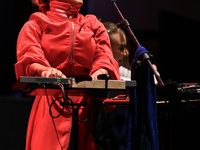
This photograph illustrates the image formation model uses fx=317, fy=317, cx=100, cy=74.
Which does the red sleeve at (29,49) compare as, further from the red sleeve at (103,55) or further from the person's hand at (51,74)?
the red sleeve at (103,55)

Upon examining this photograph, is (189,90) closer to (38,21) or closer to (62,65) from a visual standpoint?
(62,65)

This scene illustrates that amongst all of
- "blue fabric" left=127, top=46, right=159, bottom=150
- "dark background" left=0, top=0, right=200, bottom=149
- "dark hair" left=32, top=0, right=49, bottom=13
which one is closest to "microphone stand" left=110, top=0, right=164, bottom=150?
"blue fabric" left=127, top=46, right=159, bottom=150

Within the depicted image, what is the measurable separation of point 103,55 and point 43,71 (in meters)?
0.36

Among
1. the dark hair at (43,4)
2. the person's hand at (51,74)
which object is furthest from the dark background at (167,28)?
the person's hand at (51,74)

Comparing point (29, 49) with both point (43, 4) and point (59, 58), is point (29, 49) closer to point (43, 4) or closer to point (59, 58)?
point (59, 58)

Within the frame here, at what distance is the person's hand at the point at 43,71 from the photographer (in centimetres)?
131

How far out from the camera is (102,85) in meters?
1.19

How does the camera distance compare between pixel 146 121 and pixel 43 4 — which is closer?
pixel 146 121

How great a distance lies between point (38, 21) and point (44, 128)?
1.73 feet

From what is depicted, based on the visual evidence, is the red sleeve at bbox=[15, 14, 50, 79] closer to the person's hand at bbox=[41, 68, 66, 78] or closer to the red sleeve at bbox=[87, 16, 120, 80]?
the person's hand at bbox=[41, 68, 66, 78]

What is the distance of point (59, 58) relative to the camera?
59.8 inches

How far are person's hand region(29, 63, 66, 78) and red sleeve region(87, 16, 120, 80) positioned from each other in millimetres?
215

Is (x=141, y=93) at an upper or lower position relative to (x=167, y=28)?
lower

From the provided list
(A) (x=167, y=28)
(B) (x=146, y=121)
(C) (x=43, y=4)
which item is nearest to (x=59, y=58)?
(C) (x=43, y=4)
